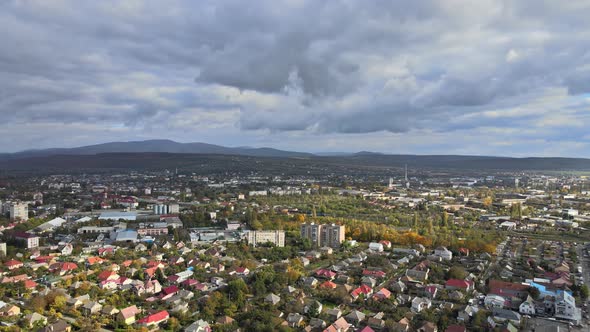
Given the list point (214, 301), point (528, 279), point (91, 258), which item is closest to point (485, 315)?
point (528, 279)

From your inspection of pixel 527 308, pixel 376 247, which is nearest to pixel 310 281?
pixel 376 247

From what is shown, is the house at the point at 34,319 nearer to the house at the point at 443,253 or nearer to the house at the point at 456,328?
the house at the point at 456,328

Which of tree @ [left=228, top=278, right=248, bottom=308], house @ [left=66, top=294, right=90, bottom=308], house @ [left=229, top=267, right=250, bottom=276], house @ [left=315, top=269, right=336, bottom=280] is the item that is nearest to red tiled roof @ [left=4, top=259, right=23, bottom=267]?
house @ [left=66, top=294, right=90, bottom=308]

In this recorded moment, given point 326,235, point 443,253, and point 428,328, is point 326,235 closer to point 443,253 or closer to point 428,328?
point 443,253

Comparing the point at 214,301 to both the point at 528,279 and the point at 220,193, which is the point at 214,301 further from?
the point at 220,193

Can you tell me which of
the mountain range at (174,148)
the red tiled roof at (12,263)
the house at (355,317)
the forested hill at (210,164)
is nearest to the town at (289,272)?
the house at (355,317)
